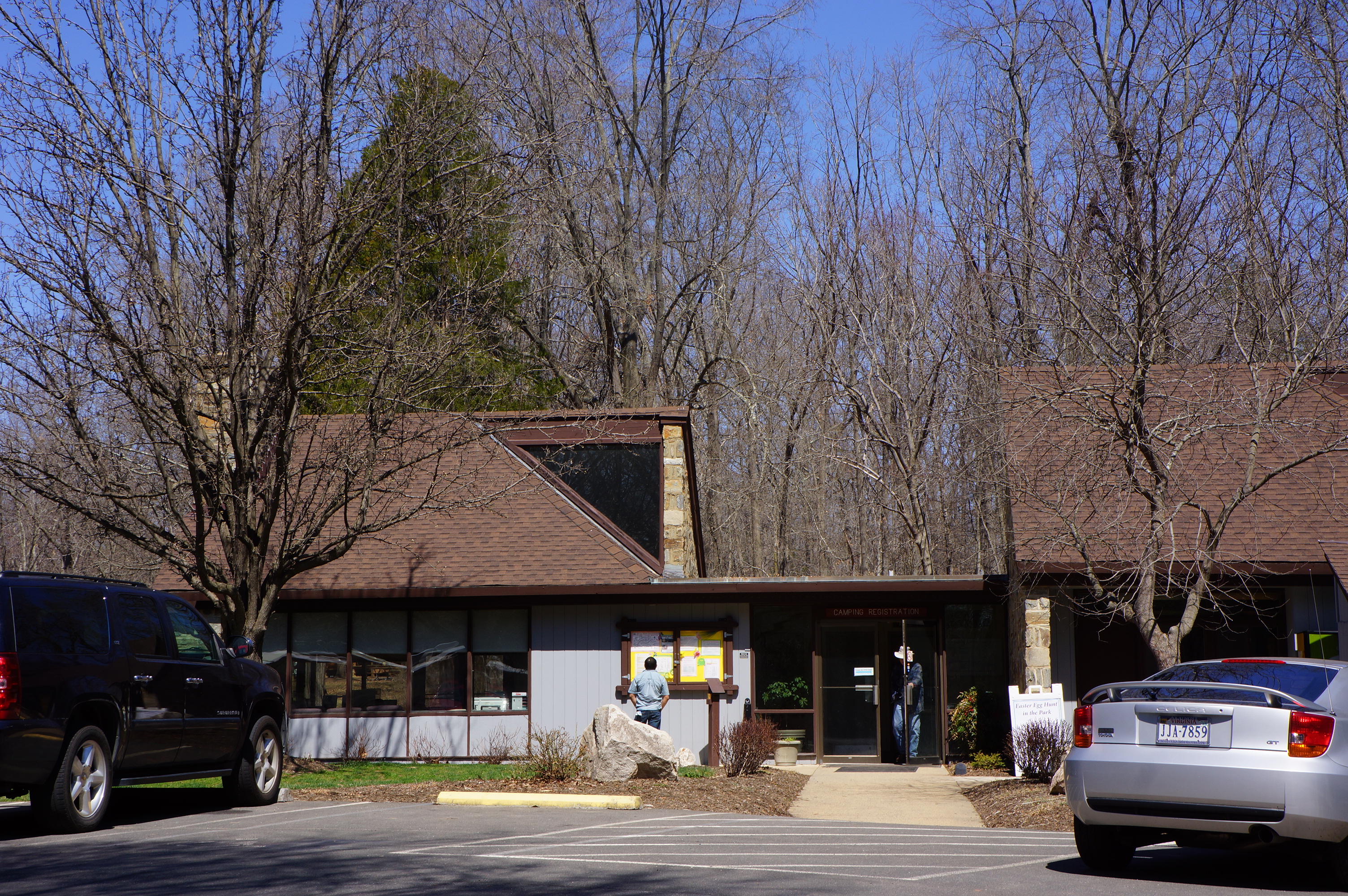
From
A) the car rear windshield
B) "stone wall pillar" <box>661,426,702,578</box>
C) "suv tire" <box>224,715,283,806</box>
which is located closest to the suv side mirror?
"suv tire" <box>224,715,283,806</box>

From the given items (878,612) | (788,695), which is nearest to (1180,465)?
(878,612)

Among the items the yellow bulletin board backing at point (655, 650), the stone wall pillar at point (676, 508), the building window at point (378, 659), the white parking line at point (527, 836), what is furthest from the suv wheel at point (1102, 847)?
the building window at point (378, 659)

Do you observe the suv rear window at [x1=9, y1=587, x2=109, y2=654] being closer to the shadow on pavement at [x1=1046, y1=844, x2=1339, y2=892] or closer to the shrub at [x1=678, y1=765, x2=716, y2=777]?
the shadow on pavement at [x1=1046, y1=844, x2=1339, y2=892]

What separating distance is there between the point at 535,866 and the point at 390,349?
7.91 meters

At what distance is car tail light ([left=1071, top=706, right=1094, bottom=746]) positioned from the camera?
26.7ft

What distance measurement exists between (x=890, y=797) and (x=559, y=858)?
287 inches

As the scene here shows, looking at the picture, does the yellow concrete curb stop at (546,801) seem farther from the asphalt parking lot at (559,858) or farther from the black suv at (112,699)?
the black suv at (112,699)

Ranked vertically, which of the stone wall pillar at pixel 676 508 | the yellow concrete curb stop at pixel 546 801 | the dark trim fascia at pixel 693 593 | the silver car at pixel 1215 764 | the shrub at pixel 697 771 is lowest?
the shrub at pixel 697 771

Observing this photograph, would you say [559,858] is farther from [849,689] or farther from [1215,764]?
[849,689]

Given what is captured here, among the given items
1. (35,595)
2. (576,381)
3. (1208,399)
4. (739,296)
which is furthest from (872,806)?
(739,296)

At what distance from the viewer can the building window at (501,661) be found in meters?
19.3

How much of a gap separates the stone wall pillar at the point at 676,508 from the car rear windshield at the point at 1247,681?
11.8m

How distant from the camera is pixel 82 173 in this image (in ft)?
45.0

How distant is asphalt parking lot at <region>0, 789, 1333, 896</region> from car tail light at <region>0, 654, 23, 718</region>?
904 mm
